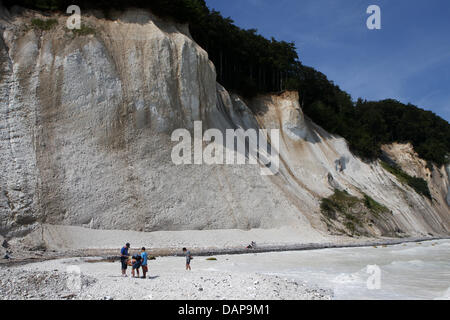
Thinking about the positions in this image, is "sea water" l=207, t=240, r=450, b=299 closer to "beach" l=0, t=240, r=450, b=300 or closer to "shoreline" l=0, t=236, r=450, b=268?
"beach" l=0, t=240, r=450, b=300

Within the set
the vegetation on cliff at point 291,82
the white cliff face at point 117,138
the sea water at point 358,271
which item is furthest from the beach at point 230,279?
the vegetation on cliff at point 291,82

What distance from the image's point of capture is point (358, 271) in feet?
47.1

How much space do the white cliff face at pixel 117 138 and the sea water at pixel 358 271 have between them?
5.97 m

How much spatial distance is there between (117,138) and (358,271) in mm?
15689

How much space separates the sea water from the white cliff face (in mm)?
5967

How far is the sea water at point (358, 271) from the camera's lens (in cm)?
1080

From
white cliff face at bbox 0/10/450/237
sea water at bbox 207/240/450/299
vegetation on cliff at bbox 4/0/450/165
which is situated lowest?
sea water at bbox 207/240/450/299

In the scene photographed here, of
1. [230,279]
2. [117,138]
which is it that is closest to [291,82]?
[117,138]

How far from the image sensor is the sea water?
10798mm

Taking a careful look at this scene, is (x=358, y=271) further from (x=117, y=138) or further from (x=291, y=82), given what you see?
(x=291, y=82)

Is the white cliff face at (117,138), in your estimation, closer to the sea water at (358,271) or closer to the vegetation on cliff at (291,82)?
the vegetation on cliff at (291,82)

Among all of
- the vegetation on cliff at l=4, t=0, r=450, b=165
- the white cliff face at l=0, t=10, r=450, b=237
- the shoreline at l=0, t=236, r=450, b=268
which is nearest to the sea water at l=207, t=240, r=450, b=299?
the shoreline at l=0, t=236, r=450, b=268

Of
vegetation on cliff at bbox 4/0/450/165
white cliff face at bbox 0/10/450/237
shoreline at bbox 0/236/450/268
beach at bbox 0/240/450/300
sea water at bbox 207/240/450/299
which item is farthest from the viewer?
vegetation on cliff at bbox 4/0/450/165

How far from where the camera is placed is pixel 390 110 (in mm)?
57469
